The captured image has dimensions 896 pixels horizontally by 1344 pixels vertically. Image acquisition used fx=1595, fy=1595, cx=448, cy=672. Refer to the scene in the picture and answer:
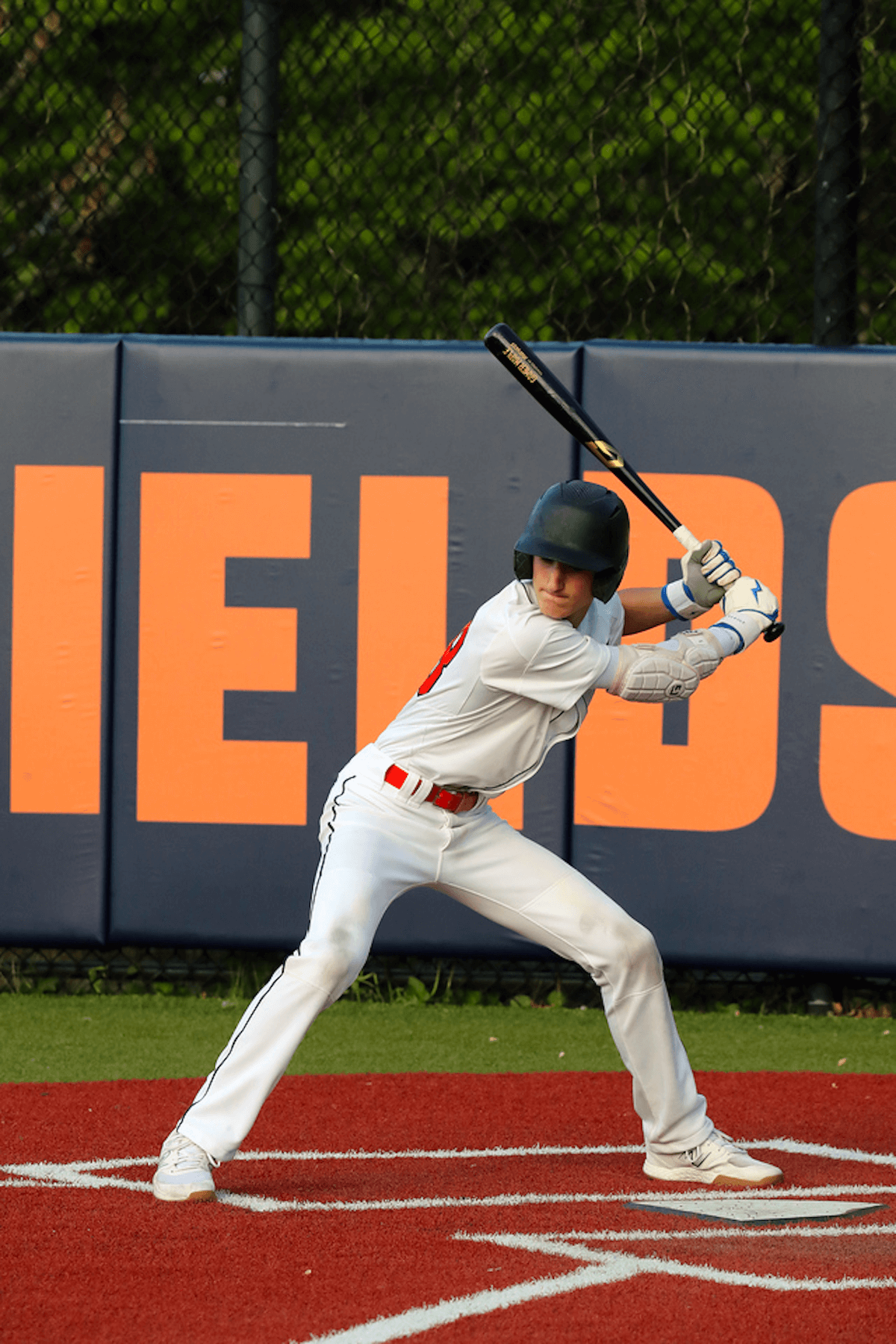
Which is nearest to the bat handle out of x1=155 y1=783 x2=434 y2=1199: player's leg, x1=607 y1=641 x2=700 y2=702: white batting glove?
x1=607 y1=641 x2=700 y2=702: white batting glove

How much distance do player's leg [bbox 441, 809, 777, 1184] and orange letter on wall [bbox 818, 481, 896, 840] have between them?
2.29 m

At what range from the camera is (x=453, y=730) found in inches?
153

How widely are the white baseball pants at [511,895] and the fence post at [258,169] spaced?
3217mm

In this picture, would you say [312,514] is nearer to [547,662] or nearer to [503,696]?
[503,696]

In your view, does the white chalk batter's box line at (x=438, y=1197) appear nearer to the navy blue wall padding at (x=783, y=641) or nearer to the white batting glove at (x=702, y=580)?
the white batting glove at (x=702, y=580)

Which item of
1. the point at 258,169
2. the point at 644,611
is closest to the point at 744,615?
the point at 644,611

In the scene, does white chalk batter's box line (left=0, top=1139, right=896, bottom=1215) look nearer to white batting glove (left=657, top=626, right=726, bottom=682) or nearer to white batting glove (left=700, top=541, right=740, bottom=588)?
white batting glove (left=657, top=626, right=726, bottom=682)

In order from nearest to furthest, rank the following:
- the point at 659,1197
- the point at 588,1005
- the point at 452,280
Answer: the point at 659,1197 → the point at 588,1005 → the point at 452,280

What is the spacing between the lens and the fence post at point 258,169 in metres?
6.56

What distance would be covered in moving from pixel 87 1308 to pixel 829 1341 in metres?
1.32

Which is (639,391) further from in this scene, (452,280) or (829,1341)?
(452,280)

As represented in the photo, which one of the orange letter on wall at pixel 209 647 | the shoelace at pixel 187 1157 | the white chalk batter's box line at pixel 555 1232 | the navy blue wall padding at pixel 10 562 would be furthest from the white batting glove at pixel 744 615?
the navy blue wall padding at pixel 10 562

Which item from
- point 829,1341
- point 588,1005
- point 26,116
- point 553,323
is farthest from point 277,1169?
point 553,323

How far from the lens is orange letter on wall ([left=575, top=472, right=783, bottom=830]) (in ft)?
19.9
